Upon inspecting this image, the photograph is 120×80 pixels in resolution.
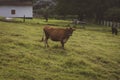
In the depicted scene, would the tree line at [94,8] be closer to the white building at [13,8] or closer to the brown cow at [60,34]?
the white building at [13,8]

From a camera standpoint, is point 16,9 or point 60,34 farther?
point 16,9

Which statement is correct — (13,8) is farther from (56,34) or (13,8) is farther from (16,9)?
(56,34)

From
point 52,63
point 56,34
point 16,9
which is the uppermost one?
point 16,9

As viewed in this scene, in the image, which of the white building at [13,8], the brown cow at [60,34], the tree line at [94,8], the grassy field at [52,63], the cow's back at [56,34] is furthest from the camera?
the white building at [13,8]

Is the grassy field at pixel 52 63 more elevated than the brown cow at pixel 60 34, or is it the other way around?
the brown cow at pixel 60 34

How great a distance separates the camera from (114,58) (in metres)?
17.6

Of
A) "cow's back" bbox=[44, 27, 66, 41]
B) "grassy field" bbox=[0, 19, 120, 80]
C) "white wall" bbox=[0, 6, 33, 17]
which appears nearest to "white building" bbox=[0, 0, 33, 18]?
"white wall" bbox=[0, 6, 33, 17]

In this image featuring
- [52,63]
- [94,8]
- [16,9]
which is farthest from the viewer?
[94,8]

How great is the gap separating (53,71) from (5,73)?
222cm

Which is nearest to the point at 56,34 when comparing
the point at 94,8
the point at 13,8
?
the point at 13,8

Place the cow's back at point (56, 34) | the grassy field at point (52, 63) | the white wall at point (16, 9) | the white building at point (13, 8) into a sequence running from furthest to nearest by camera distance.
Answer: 1. the white wall at point (16, 9)
2. the white building at point (13, 8)
3. the cow's back at point (56, 34)
4. the grassy field at point (52, 63)

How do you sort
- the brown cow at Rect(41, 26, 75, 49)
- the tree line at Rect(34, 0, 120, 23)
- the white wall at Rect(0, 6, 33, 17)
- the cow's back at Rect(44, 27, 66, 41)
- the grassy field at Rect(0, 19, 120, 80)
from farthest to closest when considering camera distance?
the white wall at Rect(0, 6, 33, 17), the tree line at Rect(34, 0, 120, 23), the cow's back at Rect(44, 27, 66, 41), the brown cow at Rect(41, 26, 75, 49), the grassy field at Rect(0, 19, 120, 80)

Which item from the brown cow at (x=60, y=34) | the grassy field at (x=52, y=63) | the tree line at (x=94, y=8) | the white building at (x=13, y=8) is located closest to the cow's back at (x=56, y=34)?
the brown cow at (x=60, y=34)

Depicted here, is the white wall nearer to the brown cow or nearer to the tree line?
the tree line
